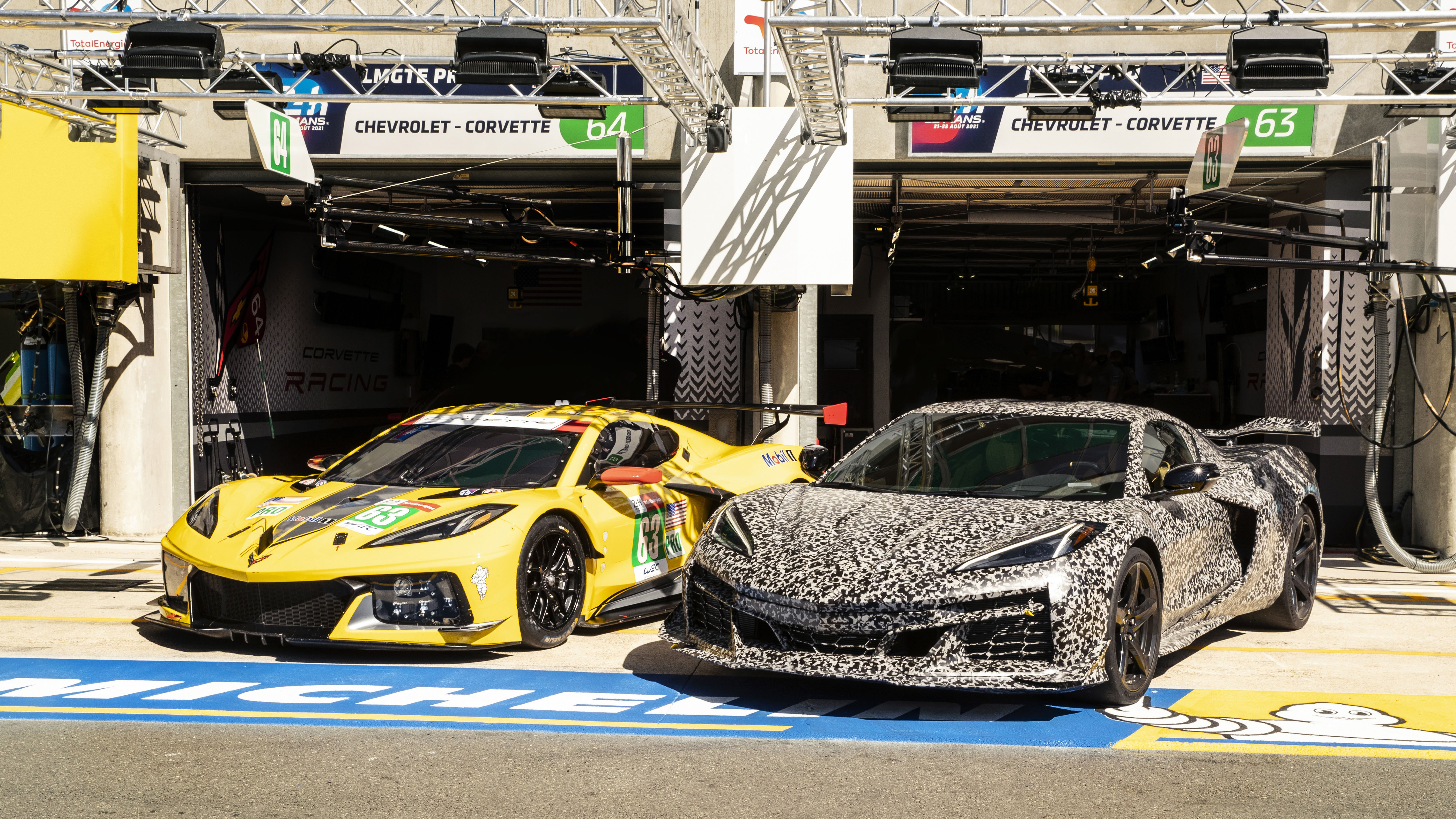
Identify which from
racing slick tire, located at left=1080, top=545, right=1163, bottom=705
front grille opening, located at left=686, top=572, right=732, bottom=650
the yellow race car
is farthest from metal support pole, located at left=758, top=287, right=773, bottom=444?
racing slick tire, located at left=1080, top=545, right=1163, bottom=705

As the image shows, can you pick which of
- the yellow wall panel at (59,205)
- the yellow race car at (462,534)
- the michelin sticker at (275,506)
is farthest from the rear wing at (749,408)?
the yellow wall panel at (59,205)

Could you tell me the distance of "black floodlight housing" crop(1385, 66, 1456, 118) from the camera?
9133 millimetres

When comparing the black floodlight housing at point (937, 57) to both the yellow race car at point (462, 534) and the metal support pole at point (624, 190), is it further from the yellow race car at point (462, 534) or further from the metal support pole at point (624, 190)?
the metal support pole at point (624, 190)

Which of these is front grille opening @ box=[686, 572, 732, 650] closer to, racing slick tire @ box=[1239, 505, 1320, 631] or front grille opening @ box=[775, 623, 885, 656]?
front grille opening @ box=[775, 623, 885, 656]

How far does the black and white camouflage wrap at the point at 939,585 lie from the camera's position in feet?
14.9

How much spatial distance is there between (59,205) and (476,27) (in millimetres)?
5154

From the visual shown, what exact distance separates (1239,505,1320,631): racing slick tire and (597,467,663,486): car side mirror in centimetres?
349

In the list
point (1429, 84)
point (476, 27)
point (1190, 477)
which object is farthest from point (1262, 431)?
point (476, 27)

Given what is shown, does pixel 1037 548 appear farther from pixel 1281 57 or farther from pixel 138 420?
pixel 138 420

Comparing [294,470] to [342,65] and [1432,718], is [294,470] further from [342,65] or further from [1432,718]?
[1432,718]

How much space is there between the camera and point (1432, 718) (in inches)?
197

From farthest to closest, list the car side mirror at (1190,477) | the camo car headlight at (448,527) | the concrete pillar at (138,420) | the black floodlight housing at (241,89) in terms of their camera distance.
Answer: the concrete pillar at (138,420)
the black floodlight housing at (241,89)
the camo car headlight at (448,527)
the car side mirror at (1190,477)

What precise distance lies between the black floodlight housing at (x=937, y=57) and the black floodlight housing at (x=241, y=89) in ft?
16.3

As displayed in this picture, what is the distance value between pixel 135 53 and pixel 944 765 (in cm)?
683
